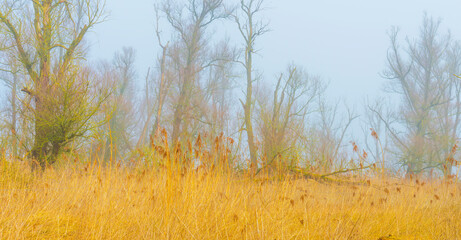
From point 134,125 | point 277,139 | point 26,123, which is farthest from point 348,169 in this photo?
point 134,125

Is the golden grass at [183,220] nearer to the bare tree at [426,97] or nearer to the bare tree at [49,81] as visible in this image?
the bare tree at [49,81]

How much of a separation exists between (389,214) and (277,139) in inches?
151

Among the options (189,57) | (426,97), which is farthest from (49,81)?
(426,97)

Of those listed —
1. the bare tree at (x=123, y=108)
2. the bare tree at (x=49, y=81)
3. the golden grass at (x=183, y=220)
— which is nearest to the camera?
the golden grass at (x=183, y=220)

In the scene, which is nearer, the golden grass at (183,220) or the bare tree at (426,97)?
the golden grass at (183,220)

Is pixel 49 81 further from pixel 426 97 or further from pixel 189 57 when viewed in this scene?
pixel 426 97

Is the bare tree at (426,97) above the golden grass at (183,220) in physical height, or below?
above

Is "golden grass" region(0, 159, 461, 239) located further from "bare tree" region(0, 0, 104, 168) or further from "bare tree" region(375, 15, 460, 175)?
"bare tree" region(375, 15, 460, 175)

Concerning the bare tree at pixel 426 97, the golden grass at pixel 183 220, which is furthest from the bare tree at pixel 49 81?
the bare tree at pixel 426 97

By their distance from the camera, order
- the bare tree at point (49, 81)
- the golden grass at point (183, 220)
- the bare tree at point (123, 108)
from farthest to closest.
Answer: the bare tree at point (123, 108) → the bare tree at point (49, 81) → the golden grass at point (183, 220)

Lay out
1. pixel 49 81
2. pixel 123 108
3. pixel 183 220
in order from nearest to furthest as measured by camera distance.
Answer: pixel 183 220 → pixel 49 81 → pixel 123 108

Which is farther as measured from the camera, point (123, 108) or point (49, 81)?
point (123, 108)

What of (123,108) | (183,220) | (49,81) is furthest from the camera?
(123,108)

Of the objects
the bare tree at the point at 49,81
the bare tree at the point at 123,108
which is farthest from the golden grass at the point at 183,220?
the bare tree at the point at 123,108
